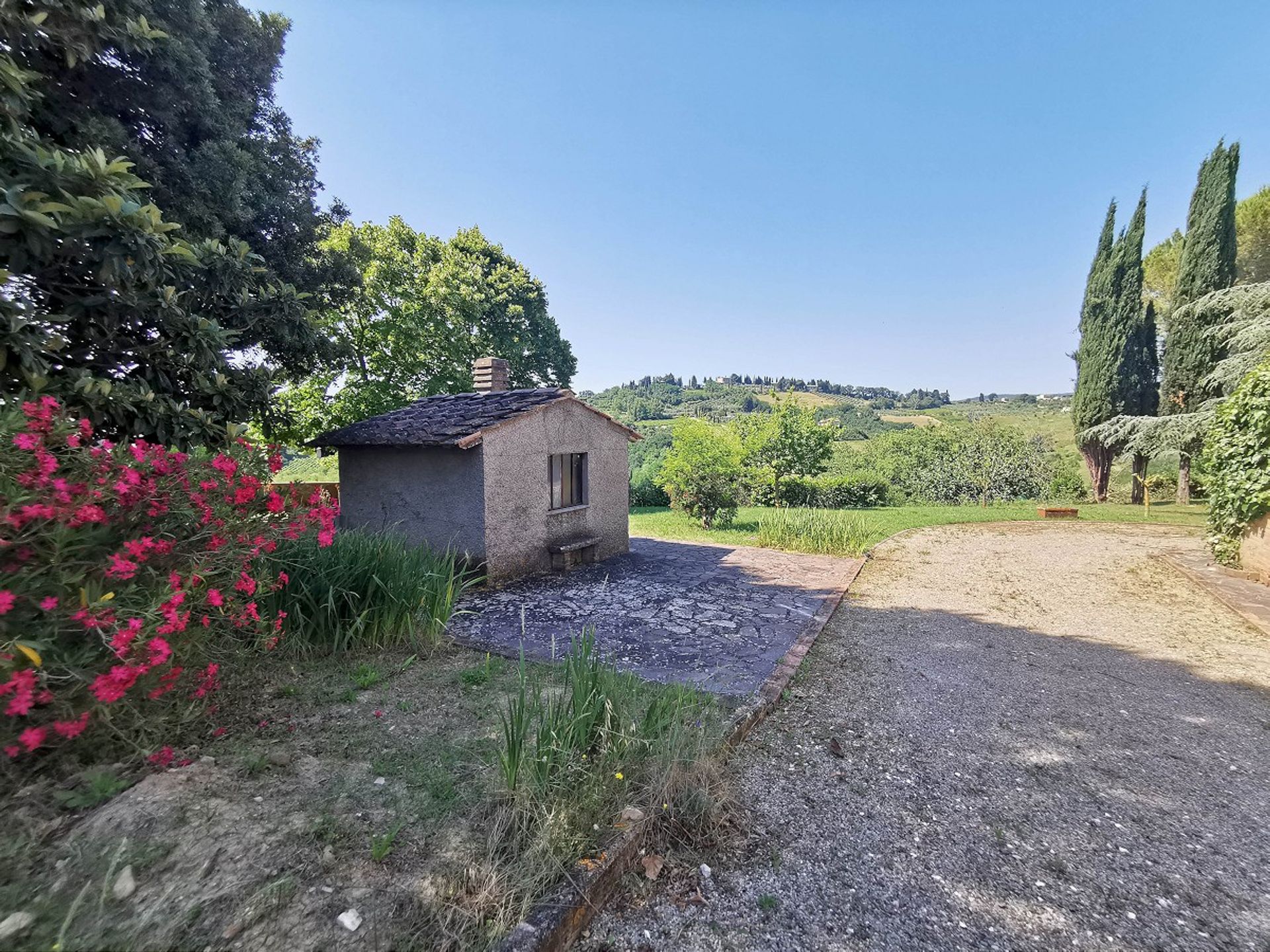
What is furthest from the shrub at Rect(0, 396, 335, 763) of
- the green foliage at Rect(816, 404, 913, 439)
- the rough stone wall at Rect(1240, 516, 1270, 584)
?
the green foliage at Rect(816, 404, 913, 439)

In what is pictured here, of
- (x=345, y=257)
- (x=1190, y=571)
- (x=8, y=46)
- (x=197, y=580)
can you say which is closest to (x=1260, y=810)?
(x=197, y=580)

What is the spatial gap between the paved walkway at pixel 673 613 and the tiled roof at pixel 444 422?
109 inches

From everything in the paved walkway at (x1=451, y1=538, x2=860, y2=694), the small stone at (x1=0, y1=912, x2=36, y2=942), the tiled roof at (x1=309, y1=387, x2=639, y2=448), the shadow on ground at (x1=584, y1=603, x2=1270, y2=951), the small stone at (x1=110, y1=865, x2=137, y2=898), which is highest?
the tiled roof at (x1=309, y1=387, x2=639, y2=448)

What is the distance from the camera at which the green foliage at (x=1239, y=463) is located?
26.3 feet

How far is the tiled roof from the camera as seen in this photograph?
28.9 feet

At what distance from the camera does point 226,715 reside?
3.66 meters

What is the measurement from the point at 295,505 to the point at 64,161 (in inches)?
108

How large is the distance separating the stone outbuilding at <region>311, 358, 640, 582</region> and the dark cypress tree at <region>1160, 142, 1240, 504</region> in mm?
20918

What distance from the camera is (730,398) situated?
65000 mm

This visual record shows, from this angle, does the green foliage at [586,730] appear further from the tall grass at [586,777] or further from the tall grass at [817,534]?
the tall grass at [817,534]

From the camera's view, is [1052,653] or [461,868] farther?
[1052,653]

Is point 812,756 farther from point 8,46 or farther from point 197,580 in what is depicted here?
point 8,46

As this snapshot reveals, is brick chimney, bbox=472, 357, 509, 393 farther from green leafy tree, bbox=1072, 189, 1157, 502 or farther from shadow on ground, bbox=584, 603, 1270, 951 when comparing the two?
green leafy tree, bbox=1072, 189, 1157, 502

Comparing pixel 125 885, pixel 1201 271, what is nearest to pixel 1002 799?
pixel 125 885
